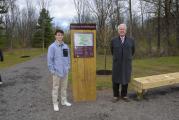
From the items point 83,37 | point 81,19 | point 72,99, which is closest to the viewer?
point 83,37

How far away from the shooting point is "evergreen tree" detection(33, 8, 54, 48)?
5312 centimetres

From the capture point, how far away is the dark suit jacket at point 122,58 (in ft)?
25.4

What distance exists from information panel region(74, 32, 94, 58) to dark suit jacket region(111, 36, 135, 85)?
1.98 ft

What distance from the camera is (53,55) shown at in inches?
279

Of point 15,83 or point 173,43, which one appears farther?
point 173,43

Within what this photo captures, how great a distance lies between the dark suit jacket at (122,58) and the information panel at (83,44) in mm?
603

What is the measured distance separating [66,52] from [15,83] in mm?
5070

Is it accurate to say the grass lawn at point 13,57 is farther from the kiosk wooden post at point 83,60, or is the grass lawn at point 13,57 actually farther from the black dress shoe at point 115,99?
the black dress shoe at point 115,99

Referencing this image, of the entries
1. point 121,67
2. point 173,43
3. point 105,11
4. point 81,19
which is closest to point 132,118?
point 121,67

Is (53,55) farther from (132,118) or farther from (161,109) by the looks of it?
(161,109)

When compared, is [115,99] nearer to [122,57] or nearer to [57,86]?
[122,57]

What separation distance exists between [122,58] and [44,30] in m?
47.4

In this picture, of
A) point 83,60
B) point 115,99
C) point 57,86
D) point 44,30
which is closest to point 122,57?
point 83,60

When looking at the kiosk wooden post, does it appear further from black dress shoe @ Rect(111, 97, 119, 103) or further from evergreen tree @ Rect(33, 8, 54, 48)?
evergreen tree @ Rect(33, 8, 54, 48)
